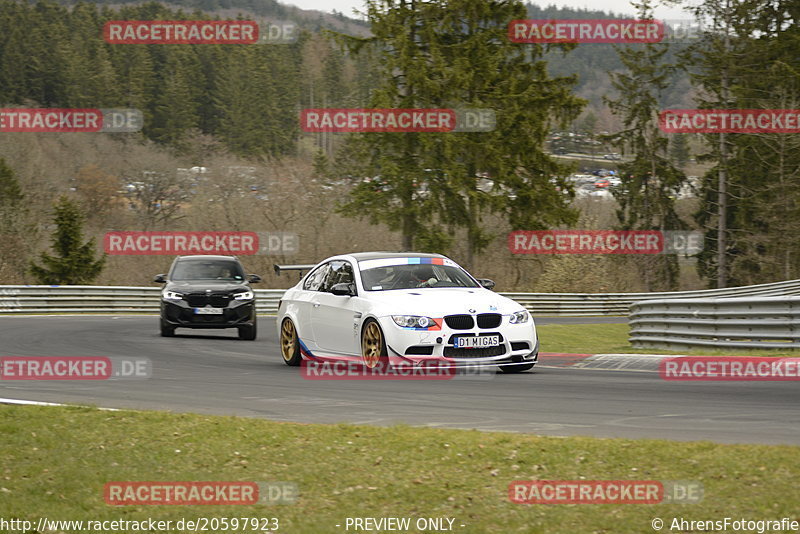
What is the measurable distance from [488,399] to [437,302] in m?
2.64

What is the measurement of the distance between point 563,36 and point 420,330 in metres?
37.4

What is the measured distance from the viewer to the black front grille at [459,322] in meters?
12.9

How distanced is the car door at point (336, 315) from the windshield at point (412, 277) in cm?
29

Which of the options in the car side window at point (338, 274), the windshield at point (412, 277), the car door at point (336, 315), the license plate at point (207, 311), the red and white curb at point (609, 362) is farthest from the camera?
the license plate at point (207, 311)

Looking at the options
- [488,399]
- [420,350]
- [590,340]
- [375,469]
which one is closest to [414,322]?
[420,350]

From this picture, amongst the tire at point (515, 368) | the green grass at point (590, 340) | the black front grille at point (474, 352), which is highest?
the black front grille at point (474, 352)

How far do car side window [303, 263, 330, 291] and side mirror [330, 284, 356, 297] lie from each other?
3.62 ft

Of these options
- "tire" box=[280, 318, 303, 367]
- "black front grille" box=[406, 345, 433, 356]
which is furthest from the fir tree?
"black front grille" box=[406, 345, 433, 356]

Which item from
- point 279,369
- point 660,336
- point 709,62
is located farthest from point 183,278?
point 709,62

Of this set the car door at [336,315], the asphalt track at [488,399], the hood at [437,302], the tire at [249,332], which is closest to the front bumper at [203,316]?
the tire at [249,332]

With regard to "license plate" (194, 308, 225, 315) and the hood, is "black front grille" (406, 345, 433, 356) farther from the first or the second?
"license plate" (194, 308, 225, 315)

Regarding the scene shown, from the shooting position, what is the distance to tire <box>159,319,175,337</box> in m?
22.2

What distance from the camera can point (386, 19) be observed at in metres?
47.9

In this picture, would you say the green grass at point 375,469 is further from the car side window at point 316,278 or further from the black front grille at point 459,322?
the car side window at point 316,278
